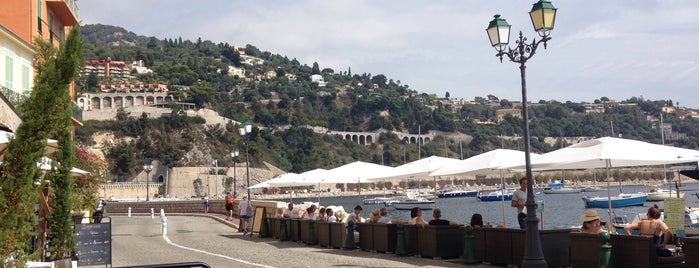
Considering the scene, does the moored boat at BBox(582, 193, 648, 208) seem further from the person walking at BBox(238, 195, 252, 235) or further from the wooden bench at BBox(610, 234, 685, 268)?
the wooden bench at BBox(610, 234, 685, 268)

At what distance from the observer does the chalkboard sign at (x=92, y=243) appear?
14.3 metres

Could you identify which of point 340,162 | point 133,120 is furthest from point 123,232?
point 340,162

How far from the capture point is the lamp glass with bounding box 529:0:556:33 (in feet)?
41.2

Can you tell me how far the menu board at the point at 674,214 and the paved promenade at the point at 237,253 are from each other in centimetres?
407

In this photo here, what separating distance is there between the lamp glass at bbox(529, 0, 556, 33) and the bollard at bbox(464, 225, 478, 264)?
→ 4071 millimetres

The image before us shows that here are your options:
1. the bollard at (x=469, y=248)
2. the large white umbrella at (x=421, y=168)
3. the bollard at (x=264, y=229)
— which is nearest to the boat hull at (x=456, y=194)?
the bollard at (x=264, y=229)

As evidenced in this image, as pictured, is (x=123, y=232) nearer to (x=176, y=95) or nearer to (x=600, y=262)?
(x=600, y=262)

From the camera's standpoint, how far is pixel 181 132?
151500mm

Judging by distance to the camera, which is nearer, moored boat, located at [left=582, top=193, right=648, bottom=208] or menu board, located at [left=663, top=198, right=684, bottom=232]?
menu board, located at [left=663, top=198, right=684, bottom=232]

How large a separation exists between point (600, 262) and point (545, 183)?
6622 inches

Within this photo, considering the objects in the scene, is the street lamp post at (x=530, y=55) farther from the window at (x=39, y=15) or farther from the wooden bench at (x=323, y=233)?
the window at (x=39, y=15)

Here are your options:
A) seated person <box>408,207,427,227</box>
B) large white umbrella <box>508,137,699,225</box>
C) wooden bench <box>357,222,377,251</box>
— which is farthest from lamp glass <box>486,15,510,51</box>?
Result: wooden bench <box>357,222,377,251</box>

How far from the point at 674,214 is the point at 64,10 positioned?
23618mm

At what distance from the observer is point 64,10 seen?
30141 mm
